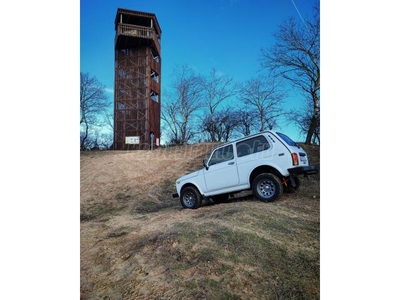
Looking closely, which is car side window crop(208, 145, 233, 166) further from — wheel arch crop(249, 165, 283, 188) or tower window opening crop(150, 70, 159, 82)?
tower window opening crop(150, 70, 159, 82)

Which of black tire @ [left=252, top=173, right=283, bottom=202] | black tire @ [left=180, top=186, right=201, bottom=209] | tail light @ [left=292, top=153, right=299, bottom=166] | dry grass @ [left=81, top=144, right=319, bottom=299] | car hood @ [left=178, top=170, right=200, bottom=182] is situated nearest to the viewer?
dry grass @ [left=81, top=144, right=319, bottom=299]

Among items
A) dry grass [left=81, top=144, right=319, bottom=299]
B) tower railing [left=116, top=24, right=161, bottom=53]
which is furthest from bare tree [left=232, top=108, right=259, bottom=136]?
tower railing [left=116, top=24, right=161, bottom=53]

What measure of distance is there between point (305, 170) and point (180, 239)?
0.94 metres

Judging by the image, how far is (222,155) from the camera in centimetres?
203

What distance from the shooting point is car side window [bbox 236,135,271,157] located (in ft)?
5.86

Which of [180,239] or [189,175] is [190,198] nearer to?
[189,175]

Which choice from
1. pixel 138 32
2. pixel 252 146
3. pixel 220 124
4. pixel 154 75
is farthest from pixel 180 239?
pixel 138 32
